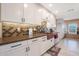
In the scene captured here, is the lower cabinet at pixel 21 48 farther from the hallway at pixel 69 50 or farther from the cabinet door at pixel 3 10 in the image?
the hallway at pixel 69 50

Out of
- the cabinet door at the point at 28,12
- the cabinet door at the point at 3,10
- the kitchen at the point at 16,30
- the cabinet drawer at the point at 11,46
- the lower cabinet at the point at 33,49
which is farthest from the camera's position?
the cabinet door at the point at 28,12

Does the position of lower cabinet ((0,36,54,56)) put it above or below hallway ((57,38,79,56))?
above

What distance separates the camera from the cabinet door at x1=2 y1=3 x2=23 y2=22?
2255mm

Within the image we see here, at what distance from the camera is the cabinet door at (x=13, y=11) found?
2255 mm

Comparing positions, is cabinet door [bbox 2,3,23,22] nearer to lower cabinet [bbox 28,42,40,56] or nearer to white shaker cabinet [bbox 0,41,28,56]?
white shaker cabinet [bbox 0,41,28,56]

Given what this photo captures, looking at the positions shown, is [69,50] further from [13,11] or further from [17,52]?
[13,11]

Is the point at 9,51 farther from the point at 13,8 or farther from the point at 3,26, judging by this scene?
the point at 13,8

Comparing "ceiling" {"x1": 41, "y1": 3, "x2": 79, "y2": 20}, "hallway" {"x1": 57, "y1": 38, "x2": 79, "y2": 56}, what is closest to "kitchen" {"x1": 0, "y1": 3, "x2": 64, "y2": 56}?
"ceiling" {"x1": 41, "y1": 3, "x2": 79, "y2": 20}

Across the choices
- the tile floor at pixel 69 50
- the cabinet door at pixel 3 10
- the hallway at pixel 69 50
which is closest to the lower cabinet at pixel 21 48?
the cabinet door at pixel 3 10

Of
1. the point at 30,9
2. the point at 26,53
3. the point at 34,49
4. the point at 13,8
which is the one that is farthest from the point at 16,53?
the point at 30,9

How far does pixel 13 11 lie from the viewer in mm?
2498

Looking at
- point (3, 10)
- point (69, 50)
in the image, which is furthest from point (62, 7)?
point (3, 10)

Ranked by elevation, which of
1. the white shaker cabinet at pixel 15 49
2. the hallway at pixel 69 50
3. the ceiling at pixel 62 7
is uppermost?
the ceiling at pixel 62 7

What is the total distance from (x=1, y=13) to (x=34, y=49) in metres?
1.41
